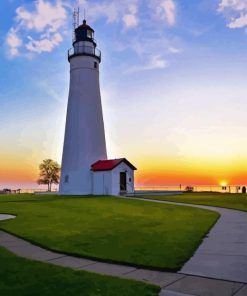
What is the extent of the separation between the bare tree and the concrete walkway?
59.5 meters

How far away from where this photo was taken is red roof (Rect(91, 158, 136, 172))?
35.9 metres

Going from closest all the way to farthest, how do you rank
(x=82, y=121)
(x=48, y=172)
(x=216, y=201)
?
(x=216, y=201) < (x=82, y=121) < (x=48, y=172)

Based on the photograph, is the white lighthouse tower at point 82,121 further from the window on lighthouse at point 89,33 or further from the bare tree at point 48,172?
the bare tree at point 48,172

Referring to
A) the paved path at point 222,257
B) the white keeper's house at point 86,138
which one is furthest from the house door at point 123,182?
the paved path at point 222,257

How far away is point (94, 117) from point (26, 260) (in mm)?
32033

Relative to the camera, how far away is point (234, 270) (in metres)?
6.47

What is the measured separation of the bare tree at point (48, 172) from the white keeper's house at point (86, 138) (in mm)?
29899

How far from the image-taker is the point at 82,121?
3816 centimetres

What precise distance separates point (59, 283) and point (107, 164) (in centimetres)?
3109

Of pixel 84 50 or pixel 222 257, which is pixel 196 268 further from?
pixel 84 50

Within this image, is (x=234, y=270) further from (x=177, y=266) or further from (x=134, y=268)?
(x=134, y=268)

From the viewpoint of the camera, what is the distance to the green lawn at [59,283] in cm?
520

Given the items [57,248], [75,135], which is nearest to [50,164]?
[75,135]

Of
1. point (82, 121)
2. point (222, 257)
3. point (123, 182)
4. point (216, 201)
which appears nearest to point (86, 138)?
point (82, 121)
